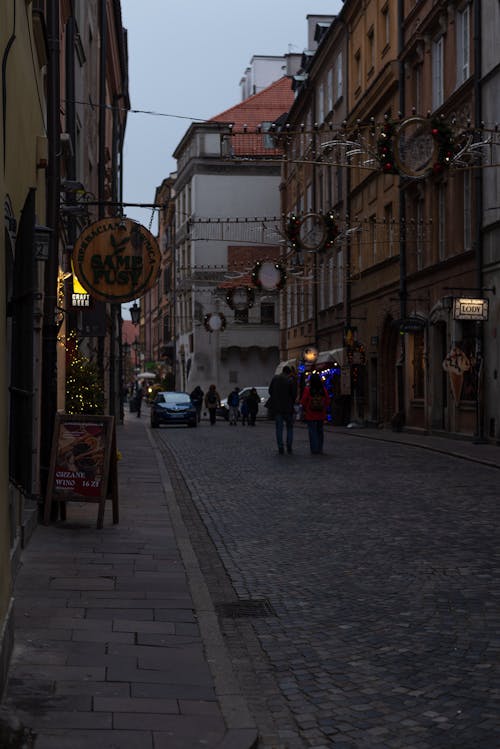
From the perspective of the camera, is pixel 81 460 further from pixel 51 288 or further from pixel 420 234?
pixel 420 234

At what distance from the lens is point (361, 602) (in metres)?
7.89

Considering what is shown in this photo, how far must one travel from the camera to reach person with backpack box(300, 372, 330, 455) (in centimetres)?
2256

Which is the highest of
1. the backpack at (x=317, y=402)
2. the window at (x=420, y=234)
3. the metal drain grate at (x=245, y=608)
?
the window at (x=420, y=234)

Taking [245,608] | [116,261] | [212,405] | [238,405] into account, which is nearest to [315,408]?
[116,261]

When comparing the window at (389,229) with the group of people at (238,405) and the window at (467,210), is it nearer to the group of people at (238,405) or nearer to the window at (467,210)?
the window at (467,210)

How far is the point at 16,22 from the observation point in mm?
7199

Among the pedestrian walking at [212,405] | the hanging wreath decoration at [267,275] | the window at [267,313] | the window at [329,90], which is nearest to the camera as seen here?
the hanging wreath decoration at [267,275]

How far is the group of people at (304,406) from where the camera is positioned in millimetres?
22625

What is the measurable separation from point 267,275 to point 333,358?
32.5ft

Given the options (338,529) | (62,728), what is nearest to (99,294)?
(338,529)

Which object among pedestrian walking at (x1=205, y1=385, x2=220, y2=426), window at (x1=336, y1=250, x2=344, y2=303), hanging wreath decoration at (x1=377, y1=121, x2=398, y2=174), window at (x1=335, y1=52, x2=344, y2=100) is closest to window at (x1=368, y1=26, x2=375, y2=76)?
window at (x1=335, y1=52, x2=344, y2=100)

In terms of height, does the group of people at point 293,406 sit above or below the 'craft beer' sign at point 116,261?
below

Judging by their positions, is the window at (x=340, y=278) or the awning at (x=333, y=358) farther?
the window at (x=340, y=278)

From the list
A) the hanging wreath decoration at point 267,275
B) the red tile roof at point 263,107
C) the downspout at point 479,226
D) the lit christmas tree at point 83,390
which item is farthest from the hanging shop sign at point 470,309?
the red tile roof at point 263,107
